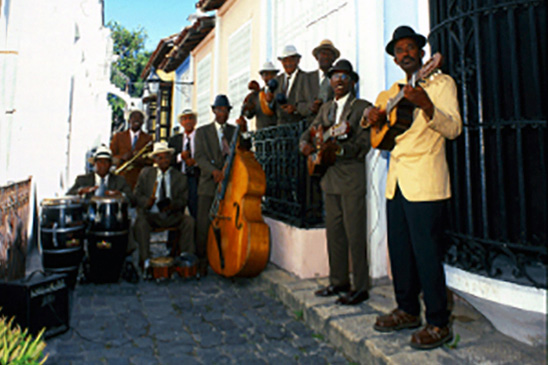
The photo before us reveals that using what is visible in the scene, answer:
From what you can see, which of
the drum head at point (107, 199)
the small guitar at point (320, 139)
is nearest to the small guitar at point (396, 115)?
the small guitar at point (320, 139)

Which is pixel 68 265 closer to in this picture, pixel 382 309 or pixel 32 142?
pixel 32 142

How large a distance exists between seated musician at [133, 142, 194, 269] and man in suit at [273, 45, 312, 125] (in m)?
1.70

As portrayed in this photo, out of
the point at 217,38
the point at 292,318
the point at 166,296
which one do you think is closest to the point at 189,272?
the point at 166,296

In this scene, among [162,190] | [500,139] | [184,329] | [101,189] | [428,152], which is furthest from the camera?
[162,190]

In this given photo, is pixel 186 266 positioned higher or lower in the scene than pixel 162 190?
lower

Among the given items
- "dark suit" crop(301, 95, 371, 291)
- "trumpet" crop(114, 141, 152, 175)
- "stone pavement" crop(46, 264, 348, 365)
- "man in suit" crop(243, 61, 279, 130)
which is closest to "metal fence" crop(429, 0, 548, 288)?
"dark suit" crop(301, 95, 371, 291)

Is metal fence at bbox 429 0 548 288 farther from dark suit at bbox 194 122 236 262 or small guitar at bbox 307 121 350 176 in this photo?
dark suit at bbox 194 122 236 262

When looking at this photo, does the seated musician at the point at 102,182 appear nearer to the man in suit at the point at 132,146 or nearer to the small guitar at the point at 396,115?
the man in suit at the point at 132,146

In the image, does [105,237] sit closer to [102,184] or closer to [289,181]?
[102,184]

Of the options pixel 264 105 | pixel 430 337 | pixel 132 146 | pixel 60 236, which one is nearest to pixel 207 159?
pixel 264 105

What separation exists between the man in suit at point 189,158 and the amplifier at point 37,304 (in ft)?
8.54

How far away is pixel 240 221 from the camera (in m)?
4.45

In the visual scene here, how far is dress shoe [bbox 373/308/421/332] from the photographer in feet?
9.51

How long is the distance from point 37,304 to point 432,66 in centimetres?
333
